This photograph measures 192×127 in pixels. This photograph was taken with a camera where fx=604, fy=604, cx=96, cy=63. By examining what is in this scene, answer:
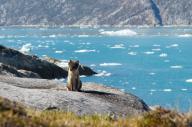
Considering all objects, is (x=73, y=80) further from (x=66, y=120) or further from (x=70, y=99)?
(x=66, y=120)

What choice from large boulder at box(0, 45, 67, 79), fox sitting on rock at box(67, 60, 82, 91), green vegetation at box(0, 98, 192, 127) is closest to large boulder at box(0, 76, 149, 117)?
fox sitting on rock at box(67, 60, 82, 91)

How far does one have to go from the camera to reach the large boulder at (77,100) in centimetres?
1497

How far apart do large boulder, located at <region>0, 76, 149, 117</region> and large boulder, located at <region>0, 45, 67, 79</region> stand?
33446mm

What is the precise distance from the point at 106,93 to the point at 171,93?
111 ft

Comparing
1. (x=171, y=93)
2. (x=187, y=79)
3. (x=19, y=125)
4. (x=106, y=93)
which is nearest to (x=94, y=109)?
(x=106, y=93)

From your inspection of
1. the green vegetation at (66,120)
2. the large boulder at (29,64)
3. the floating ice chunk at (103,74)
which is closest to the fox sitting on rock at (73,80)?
the green vegetation at (66,120)

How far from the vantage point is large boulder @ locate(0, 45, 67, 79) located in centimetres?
5274

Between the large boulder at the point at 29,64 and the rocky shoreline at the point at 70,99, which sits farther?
the large boulder at the point at 29,64

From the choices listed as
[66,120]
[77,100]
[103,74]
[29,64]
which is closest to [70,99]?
[77,100]

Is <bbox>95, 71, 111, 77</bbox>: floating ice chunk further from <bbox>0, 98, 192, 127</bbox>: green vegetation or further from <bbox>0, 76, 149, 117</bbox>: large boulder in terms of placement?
<bbox>0, 98, 192, 127</bbox>: green vegetation

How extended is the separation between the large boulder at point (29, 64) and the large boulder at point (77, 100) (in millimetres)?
33446

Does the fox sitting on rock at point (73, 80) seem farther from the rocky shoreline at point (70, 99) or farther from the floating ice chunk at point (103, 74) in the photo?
the floating ice chunk at point (103, 74)

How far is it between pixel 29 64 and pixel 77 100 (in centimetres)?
3947

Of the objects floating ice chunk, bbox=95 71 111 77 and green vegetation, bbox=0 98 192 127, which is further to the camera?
floating ice chunk, bbox=95 71 111 77
